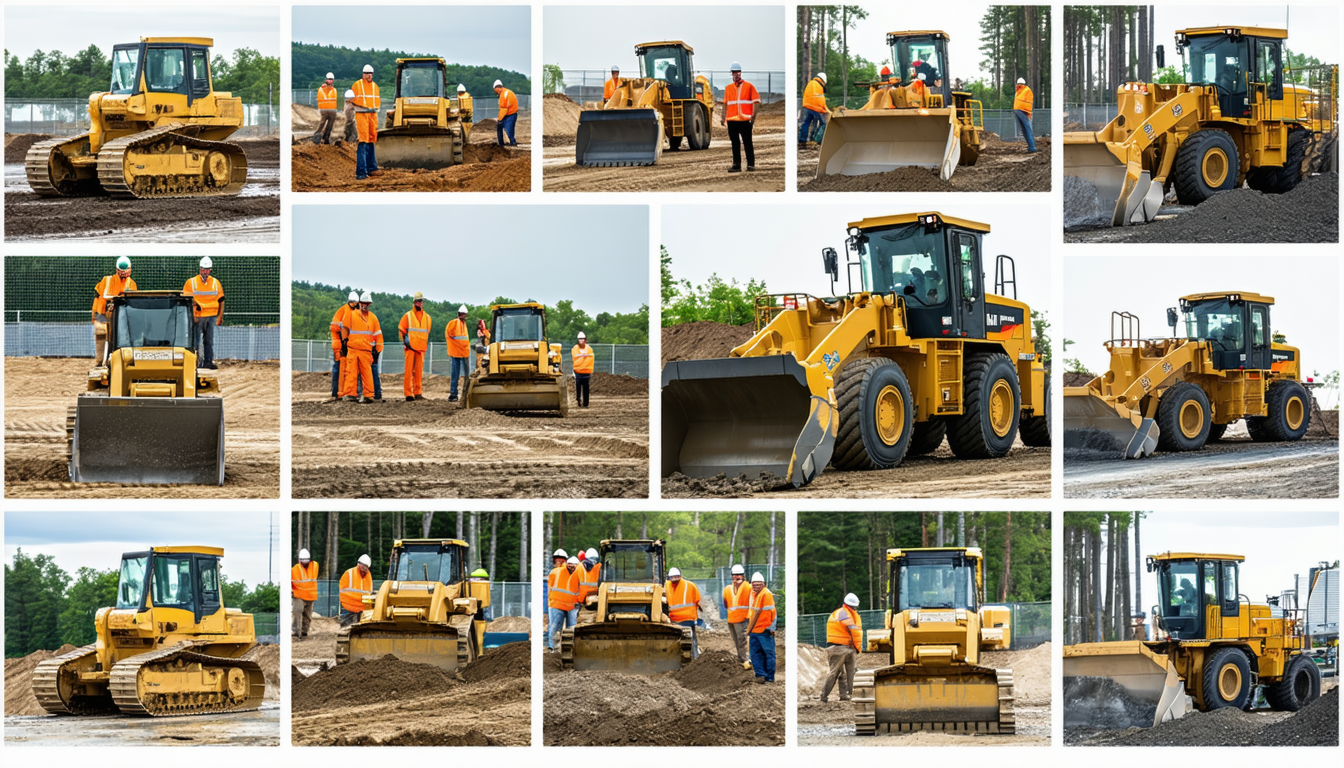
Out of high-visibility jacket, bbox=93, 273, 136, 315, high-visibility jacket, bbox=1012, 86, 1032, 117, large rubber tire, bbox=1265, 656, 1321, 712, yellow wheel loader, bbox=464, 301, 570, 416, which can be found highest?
high-visibility jacket, bbox=1012, 86, 1032, 117

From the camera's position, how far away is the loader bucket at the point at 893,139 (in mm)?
11602

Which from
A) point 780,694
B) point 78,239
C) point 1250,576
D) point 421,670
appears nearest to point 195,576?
point 421,670

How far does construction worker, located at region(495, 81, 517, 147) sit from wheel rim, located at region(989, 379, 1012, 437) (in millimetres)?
8219

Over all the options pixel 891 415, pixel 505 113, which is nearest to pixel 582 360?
pixel 505 113

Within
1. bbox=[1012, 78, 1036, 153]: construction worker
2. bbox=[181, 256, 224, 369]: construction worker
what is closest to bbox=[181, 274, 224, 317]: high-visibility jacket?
bbox=[181, 256, 224, 369]: construction worker

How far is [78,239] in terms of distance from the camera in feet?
37.8

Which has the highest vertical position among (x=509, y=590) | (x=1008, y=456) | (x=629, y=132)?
(x=629, y=132)

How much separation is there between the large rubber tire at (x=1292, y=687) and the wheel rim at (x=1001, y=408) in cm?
347

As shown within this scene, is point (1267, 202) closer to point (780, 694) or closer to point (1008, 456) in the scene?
point (1008, 456)

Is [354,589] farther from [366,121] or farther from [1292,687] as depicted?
[1292,687]

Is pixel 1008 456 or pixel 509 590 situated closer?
pixel 1008 456

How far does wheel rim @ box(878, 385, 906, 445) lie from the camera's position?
10336 mm

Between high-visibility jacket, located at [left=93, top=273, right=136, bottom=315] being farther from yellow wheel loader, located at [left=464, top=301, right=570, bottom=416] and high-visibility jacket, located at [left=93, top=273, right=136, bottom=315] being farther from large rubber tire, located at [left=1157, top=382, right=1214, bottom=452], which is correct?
large rubber tire, located at [left=1157, top=382, right=1214, bottom=452]

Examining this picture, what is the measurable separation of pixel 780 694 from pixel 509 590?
412 inches
